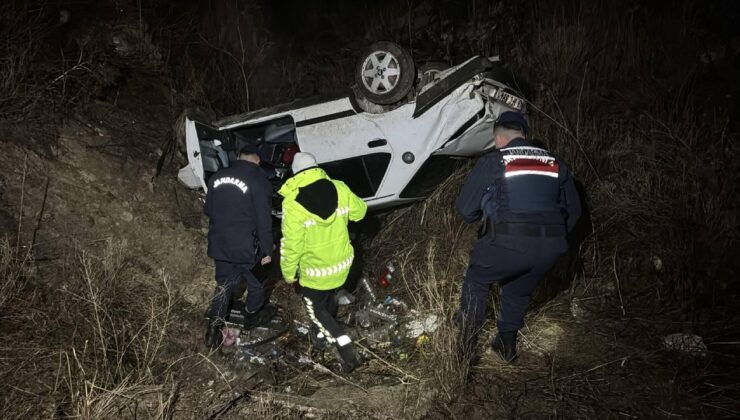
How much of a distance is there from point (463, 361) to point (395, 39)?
269 inches

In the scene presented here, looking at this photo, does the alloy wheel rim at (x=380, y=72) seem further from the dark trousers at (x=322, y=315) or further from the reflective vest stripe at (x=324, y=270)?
the dark trousers at (x=322, y=315)

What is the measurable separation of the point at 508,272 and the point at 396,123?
1.99m

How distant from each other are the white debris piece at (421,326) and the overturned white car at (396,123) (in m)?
1.31

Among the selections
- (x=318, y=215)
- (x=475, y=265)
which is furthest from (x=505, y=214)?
(x=318, y=215)

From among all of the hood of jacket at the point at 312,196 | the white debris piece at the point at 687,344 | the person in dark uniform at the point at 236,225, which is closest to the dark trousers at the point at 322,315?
the person in dark uniform at the point at 236,225

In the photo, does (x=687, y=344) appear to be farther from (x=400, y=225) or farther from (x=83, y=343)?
(x=83, y=343)

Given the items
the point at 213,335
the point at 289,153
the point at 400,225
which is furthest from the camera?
the point at 400,225

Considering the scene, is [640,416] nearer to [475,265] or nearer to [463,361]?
[463,361]

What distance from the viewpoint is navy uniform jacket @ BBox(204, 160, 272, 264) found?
160 inches

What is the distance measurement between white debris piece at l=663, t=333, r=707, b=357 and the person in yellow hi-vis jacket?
254 cm

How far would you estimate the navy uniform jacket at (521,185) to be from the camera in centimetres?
325

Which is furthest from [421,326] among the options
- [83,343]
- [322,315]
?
[83,343]

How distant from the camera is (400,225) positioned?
18.9 ft

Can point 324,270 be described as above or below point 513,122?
below
